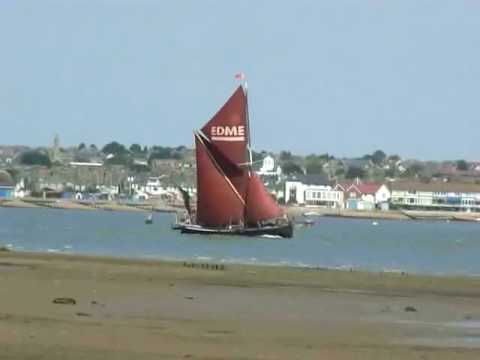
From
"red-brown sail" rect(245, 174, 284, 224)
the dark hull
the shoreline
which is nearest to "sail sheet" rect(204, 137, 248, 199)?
"red-brown sail" rect(245, 174, 284, 224)

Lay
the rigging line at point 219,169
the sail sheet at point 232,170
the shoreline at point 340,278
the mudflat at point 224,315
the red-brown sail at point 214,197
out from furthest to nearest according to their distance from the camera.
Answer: the sail sheet at point 232,170
the rigging line at point 219,169
the red-brown sail at point 214,197
the shoreline at point 340,278
the mudflat at point 224,315

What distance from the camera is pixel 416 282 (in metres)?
38.2

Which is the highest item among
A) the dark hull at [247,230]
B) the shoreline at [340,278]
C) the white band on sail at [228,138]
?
the white band on sail at [228,138]

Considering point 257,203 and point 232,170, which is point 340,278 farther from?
point 257,203

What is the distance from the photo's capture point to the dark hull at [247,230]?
266 ft

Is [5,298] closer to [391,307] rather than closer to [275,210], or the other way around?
[391,307]

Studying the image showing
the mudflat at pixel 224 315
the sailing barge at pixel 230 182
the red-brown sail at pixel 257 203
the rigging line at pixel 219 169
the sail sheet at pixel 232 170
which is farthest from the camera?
the red-brown sail at pixel 257 203

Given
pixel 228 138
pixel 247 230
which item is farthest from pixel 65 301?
pixel 228 138

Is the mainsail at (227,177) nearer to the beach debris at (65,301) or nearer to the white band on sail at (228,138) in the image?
the white band on sail at (228,138)

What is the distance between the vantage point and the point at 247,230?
269 ft

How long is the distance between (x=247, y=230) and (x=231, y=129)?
5811mm

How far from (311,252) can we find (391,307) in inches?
1556

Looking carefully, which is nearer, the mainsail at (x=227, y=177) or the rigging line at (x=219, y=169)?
the rigging line at (x=219, y=169)

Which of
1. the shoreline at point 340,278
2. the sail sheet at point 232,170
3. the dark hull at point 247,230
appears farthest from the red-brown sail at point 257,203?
the shoreline at point 340,278
